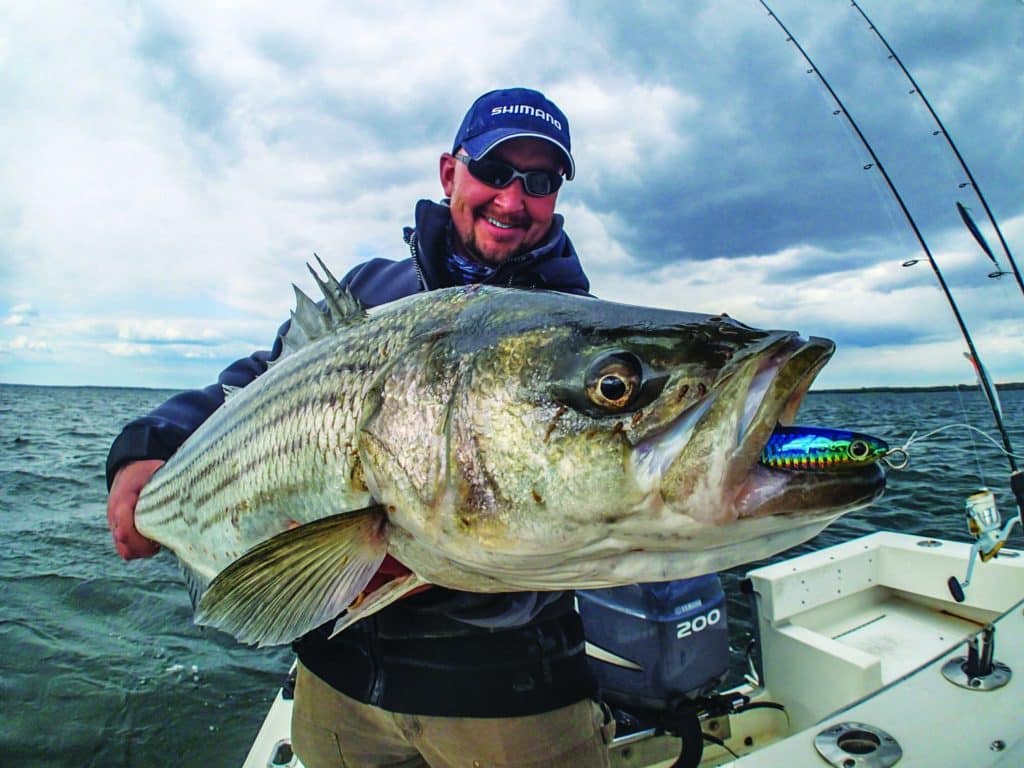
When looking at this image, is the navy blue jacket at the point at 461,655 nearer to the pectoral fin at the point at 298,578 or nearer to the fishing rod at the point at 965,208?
the pectoral fin at the point at 298,578

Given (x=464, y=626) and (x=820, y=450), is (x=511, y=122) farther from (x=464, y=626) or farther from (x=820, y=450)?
(x=820, y=450)

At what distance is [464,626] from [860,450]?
5.01 ft

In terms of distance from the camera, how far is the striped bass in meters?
1.25

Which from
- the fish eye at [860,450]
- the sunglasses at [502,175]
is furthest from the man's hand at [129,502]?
the fish eye at [860,450]

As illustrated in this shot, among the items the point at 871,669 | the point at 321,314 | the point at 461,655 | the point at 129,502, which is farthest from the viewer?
the point at 871,669

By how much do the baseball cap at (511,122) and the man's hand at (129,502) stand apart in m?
2.13

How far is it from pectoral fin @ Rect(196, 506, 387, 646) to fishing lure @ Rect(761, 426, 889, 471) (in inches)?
40.1

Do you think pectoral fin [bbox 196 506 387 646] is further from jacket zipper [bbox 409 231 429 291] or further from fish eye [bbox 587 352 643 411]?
jacket zipper [bbox 409 231 429 291]

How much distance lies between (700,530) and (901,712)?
2.35m

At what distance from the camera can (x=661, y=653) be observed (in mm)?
3420

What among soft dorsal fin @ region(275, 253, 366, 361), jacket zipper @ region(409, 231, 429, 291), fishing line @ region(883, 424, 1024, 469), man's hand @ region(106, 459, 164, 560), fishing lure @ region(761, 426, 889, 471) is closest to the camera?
fishing lure @ region(761, 426, 889, 471)

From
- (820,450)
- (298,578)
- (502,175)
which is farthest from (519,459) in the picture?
(502,175)

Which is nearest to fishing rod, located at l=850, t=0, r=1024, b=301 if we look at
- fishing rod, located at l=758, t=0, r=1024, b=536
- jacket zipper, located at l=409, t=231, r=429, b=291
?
fishing rod, located at l=758, t=0, r=1024, b=536

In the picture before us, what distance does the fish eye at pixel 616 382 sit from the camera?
1.39 meters
